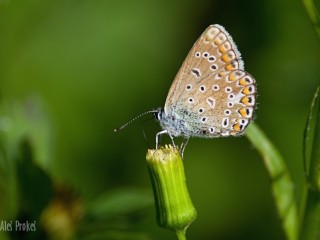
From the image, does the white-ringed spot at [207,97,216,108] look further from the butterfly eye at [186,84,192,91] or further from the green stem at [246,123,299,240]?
the green stem at [246,123,299,240]

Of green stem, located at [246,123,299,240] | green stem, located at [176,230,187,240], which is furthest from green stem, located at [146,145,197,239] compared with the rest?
green stem, located at [246,123,299,240]

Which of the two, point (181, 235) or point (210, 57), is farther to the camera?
point (210, 57)

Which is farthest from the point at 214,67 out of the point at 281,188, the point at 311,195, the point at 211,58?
the point at 311,195

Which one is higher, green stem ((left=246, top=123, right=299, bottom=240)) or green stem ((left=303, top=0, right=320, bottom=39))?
green stem ((left=303, top=0, right=320, bottom=39))

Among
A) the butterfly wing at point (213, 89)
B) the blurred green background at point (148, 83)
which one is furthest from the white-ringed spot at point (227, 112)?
the blurred green background at point (148, 83)

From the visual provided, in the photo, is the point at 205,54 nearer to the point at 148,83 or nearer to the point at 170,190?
the point at 170,190

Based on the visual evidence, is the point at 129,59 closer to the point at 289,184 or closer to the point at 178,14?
→ the point at 178,14

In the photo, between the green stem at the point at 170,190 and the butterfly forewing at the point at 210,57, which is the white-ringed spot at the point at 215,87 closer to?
the butterfly forewing at the point at 210,57
